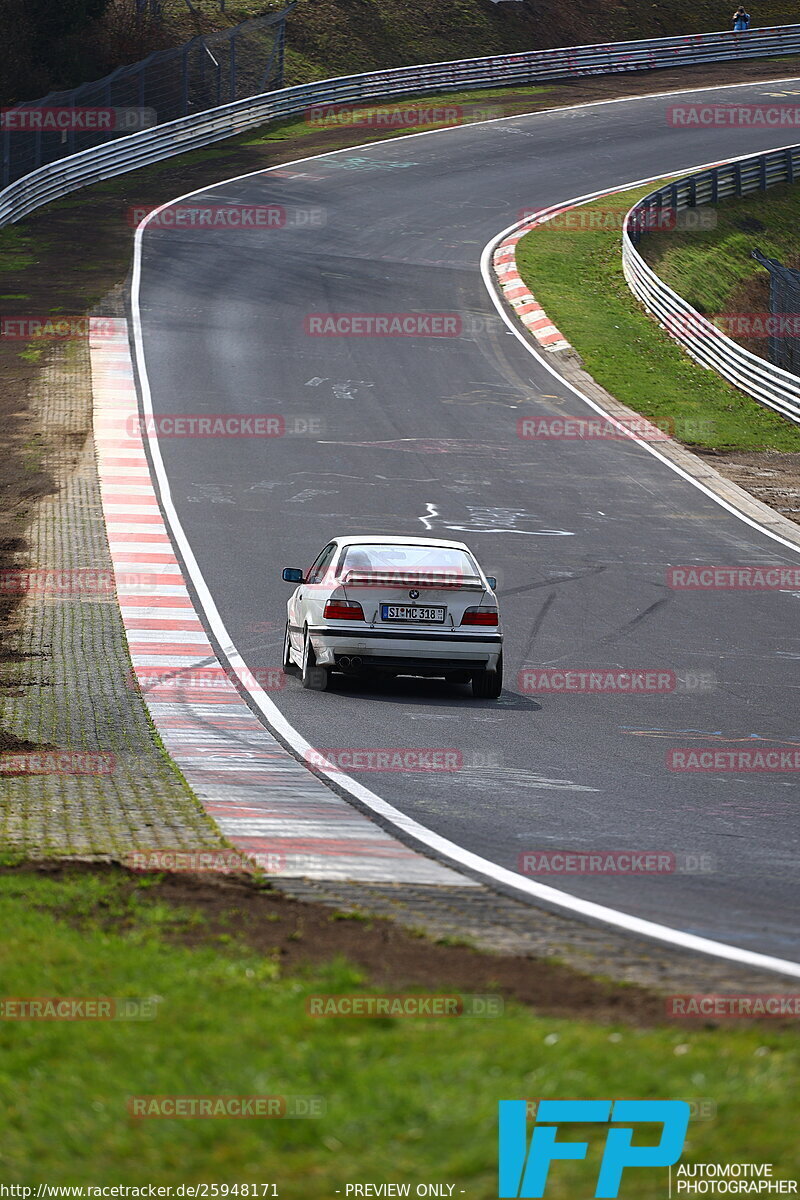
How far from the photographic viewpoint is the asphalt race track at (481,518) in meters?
9.60

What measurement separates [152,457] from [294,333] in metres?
9.57

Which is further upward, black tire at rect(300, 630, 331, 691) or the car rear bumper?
the car rear bumper

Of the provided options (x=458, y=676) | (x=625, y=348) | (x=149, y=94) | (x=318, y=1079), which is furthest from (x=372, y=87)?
(x=318, y=1079)

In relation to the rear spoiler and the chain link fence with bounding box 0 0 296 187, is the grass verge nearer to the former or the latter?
the chain link fence with bounding box 0 0 296 187

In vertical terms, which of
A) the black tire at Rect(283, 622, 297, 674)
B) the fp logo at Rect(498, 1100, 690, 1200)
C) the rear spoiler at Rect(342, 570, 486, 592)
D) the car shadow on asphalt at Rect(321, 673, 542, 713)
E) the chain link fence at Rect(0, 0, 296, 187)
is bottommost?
the car shadow on asphalt at Rect(321, 673, 542, 713)

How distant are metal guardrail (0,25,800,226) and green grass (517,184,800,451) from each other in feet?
49.8

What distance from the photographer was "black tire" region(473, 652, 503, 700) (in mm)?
13853

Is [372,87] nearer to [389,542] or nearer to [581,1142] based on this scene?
[389,542]

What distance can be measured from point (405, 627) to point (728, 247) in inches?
1413

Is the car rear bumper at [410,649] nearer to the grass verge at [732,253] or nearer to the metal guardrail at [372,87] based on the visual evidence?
the grass verge at [732,253]

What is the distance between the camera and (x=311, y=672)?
14.0m

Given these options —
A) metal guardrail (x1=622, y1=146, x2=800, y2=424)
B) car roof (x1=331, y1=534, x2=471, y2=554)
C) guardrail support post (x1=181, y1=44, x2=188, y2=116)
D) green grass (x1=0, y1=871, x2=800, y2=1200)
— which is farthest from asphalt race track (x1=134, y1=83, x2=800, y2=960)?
guardrail support post (x1=181, y1=44, x2=188, y2=116)

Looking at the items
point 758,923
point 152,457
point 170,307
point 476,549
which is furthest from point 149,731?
point 170,307

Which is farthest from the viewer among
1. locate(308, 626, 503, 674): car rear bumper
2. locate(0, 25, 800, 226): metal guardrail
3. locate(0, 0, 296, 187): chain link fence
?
locate(0, 25, 800, 226): metal guardrail
